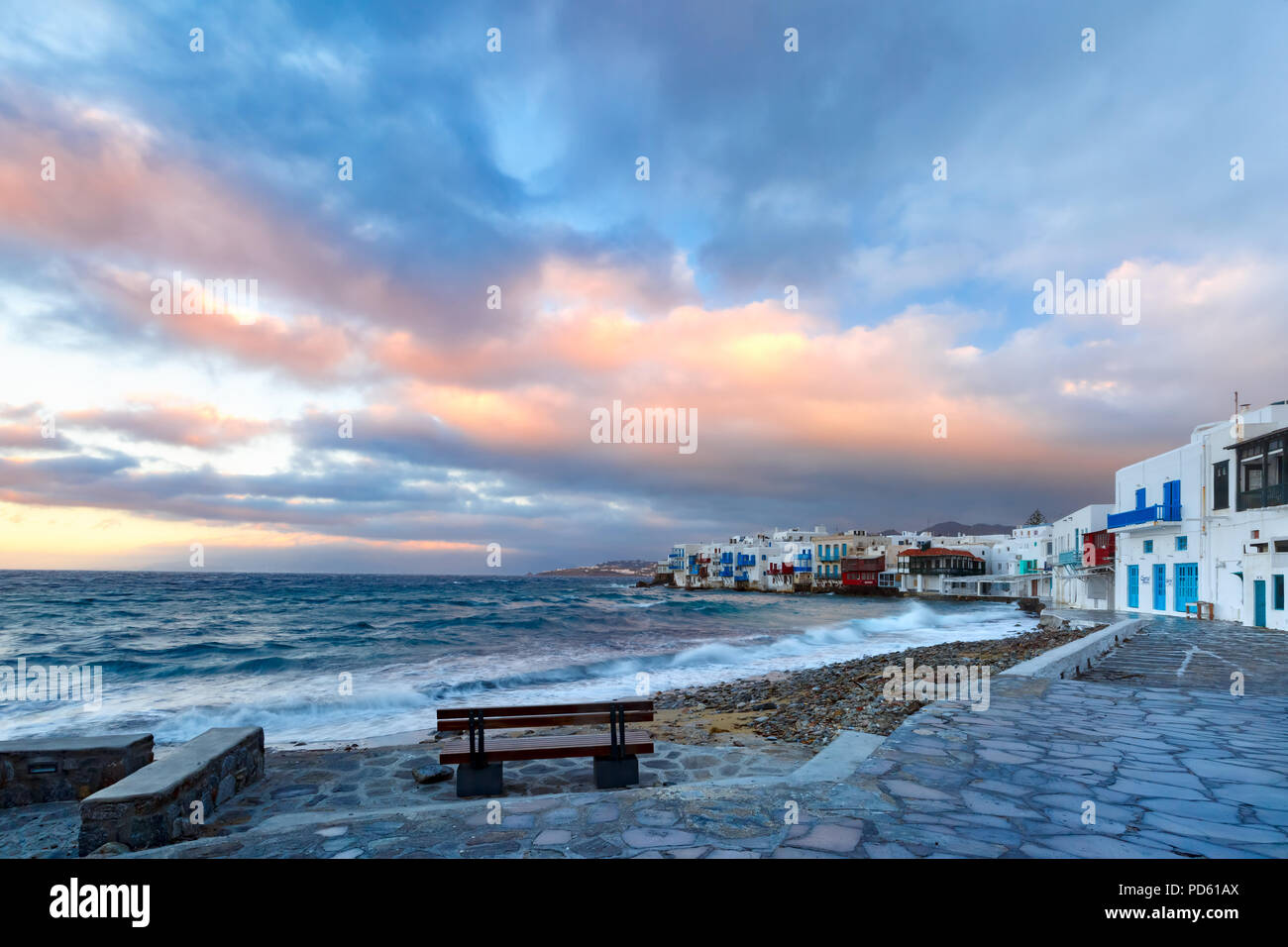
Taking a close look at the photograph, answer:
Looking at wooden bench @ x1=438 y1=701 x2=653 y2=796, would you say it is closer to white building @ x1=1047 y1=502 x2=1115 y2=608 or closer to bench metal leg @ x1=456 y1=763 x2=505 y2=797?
bench metal leg @ x1=456 y1=763 x2=505 y2=797

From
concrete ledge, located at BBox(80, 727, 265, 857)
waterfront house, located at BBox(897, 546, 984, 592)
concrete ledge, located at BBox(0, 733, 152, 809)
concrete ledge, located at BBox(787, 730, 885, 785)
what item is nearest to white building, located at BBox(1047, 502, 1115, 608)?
waterfront house, located at BBox(897, 546, 984, 592)

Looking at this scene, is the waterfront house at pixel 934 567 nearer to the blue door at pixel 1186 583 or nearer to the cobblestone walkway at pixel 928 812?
the blue door at pixel 1186 583

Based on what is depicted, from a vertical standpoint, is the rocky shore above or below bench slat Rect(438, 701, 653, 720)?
below

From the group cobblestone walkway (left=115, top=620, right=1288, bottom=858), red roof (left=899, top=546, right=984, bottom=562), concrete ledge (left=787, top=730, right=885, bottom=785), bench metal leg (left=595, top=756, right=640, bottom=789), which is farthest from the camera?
red roof (left=899, top=546, right=984, bottom=562)

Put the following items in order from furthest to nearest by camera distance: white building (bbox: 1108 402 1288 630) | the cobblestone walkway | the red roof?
1. the red roof
2. white building (bbox: 1108 402 1288 630)
3. the cobblestone walkway

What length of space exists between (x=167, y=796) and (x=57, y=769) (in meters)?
2.78

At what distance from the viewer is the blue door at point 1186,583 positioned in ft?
81.6

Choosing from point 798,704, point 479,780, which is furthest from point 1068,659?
point 479,780

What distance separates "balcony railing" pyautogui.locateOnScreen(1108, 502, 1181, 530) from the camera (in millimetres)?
25562

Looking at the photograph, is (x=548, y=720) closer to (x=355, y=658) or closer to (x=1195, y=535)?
(x=355, y=658)

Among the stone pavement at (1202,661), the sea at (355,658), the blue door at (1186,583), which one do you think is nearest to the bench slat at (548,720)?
the sea at (355,658)

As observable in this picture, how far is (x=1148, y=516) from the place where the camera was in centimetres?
2670

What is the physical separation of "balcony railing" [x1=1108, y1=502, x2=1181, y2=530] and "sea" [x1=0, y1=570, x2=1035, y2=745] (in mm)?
7013
